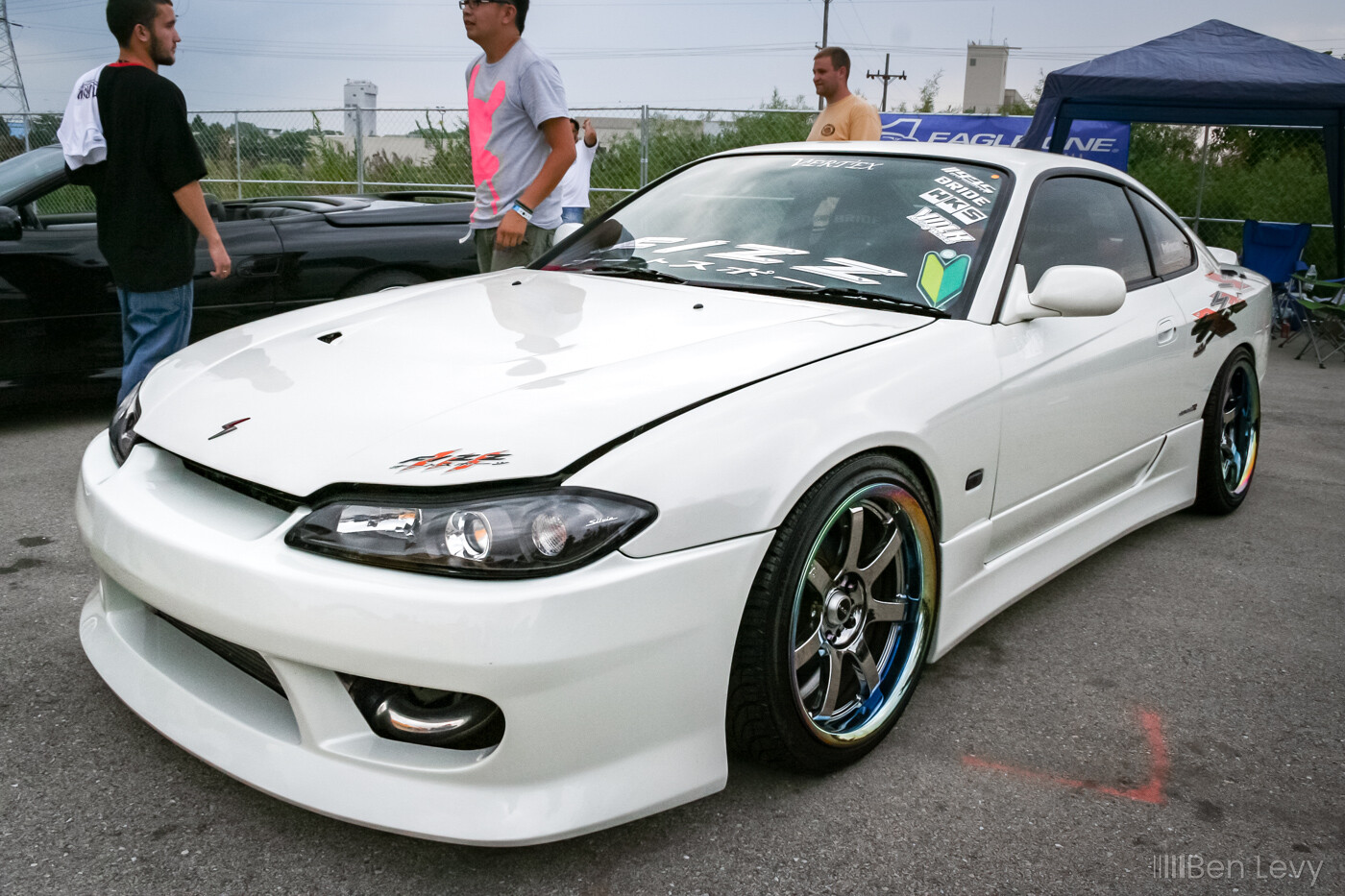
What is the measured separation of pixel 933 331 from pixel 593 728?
1.23m

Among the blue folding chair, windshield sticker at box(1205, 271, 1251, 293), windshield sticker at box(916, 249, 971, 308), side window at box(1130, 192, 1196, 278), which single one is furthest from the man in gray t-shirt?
the blue folding chair

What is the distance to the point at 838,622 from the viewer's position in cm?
217

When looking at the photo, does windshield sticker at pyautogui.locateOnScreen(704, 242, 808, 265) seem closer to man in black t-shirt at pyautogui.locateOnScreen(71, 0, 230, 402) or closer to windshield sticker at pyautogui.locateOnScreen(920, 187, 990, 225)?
windshield sticker at pyautogui.locateOnScreen(920, 187, 990, 225)

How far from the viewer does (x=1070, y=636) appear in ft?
9.64

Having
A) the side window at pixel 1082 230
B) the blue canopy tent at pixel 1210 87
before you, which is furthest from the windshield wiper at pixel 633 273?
the blue canopy tent at pixel 1210 87

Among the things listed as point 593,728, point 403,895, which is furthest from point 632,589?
point 403,895

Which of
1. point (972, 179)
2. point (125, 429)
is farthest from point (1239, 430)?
point (125, 429)

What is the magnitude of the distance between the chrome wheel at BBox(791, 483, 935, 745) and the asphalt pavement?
0.14 m

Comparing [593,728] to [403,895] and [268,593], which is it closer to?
[403,895]

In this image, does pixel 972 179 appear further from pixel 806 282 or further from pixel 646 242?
pixel 646 242

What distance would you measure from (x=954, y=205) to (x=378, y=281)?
3.54 metres

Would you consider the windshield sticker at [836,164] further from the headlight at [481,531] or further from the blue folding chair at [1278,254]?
the blue folding chair at [1278,254]

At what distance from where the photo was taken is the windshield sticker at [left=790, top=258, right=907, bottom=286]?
2652 millimetres

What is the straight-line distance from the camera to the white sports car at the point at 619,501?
1.67 meters
